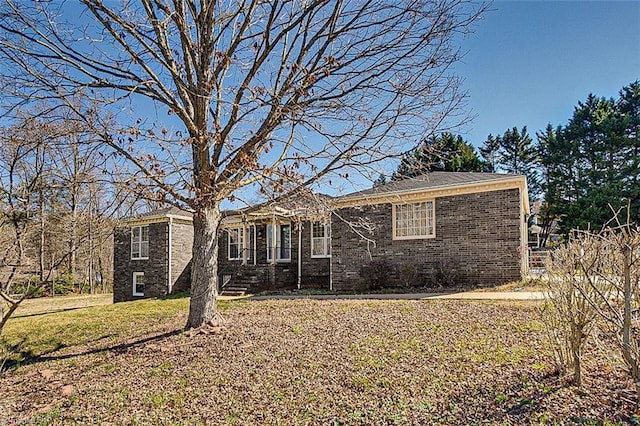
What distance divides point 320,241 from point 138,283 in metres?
9.99

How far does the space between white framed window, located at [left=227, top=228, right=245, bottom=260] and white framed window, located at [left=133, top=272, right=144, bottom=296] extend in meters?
4.56

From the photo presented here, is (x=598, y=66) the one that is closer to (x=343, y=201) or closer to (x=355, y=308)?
(x=343, y=201)

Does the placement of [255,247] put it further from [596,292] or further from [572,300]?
[596,292]

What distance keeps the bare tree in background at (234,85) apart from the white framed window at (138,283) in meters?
14.2

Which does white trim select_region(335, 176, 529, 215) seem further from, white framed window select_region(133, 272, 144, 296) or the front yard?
white framed window select_region(133, 272, 144, 296)

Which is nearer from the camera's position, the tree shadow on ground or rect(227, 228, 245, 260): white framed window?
the tree shadow on ground

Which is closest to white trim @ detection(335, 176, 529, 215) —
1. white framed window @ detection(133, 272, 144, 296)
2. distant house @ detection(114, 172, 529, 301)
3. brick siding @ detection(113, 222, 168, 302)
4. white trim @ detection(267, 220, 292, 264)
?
distant house @ detection(114, 172, 529, 301)

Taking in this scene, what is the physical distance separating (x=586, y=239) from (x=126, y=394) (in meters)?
5.72

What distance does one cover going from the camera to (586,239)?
4.04 meters

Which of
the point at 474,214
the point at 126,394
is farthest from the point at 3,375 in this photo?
the point at 474,214

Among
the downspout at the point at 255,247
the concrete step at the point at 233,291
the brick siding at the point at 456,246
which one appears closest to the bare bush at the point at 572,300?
the brick siding at the point at 456,246

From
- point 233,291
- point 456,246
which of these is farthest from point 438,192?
point 233,291

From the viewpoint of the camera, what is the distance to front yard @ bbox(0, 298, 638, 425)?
4078 millimetres

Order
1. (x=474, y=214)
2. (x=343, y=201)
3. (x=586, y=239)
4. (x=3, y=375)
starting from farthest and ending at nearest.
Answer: (x=343, y=201), (x=474, y=214), (x=3, y=375), (x=586, y=239)
